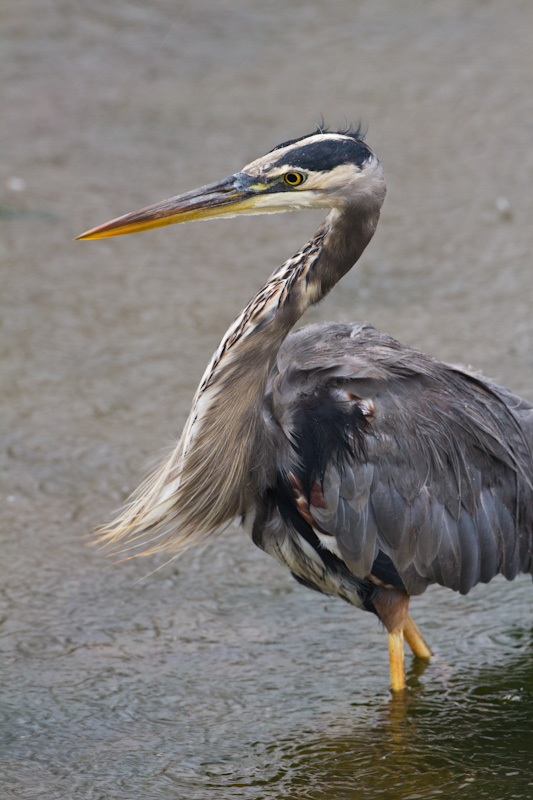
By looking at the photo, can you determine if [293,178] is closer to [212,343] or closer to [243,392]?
[243,392]

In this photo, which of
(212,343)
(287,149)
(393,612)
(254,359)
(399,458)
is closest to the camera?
(287,149)

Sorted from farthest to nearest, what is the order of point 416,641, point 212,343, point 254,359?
point 212,343, point 416,641, point 254,359

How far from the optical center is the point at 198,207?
12.7ft

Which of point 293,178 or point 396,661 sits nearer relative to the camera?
point 293,178

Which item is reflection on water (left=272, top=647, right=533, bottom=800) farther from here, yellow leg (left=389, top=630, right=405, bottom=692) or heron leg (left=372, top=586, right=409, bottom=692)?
heron leg (left=372, top=586, right=409, bottom=692)

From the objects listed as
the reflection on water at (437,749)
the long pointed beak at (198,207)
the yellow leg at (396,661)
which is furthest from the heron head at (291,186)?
the reflection on water at (437,749)

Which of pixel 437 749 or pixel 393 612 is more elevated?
pixel 393 612

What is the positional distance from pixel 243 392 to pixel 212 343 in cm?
264

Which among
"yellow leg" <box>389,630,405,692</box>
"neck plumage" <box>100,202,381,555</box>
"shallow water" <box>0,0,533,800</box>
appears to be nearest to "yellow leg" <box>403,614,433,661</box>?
"shallow water" <box>0,0,533,800</box>

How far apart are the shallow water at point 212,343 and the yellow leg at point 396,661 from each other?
0.08 m

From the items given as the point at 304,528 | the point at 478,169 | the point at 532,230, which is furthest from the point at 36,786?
the point at 478,169

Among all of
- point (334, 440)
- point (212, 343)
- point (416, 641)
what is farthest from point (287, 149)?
point (212, 343)

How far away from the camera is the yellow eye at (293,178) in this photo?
149 inches

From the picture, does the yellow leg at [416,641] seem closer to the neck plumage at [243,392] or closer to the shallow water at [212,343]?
the shallow water at [212,343]
